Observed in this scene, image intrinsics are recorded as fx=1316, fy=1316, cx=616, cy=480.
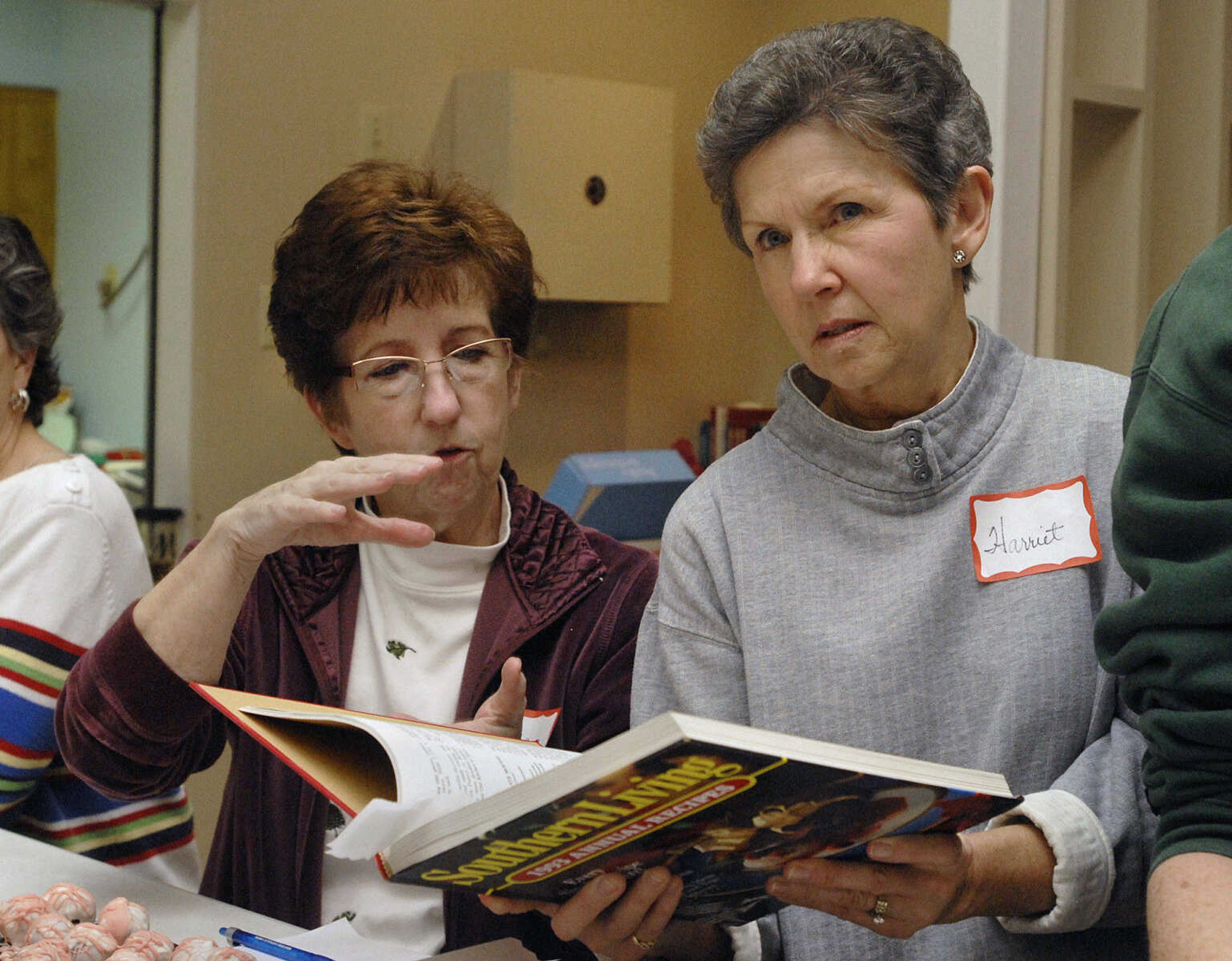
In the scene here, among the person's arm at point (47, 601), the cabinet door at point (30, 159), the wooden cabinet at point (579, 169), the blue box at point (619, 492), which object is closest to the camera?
the person's arm at point (47, 601)

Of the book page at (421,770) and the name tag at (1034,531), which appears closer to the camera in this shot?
the book page at (421,770)

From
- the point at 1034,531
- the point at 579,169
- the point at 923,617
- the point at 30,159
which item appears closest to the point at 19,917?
the point at 923,617

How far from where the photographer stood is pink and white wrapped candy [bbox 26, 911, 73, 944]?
1.04 m

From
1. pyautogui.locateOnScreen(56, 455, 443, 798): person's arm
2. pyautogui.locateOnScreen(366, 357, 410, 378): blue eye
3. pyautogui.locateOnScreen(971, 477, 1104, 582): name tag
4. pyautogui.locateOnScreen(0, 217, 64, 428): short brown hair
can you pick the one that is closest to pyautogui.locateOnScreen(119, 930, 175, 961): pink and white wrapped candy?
pyautogui.locateOnScreen(56, 455, 443, 798): person's arm

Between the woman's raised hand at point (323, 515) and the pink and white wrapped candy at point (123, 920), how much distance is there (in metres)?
0.31

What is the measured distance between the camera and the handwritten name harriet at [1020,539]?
3.59 feet

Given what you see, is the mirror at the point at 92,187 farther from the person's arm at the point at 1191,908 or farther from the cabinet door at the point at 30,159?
the person's arm at the point at 1191,908

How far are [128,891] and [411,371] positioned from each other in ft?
1.89

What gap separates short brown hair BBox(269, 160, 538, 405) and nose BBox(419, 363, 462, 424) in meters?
0.08

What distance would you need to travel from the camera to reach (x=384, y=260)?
54.7 inches

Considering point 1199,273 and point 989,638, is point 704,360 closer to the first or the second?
point 989,638

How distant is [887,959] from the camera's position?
3.64 ft

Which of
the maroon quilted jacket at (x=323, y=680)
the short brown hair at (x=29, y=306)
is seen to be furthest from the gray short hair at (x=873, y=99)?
the short brown hair at (x=29, y=306)

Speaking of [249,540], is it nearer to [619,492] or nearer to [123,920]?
[123,920]
